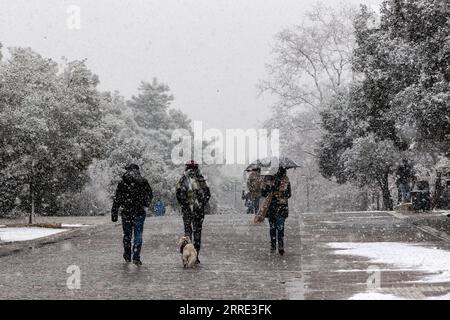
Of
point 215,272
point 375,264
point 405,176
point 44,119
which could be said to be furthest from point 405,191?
point 215,272

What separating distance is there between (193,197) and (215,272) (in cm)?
184

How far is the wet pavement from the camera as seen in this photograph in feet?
34.0

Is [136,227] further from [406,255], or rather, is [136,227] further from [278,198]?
[406,255]

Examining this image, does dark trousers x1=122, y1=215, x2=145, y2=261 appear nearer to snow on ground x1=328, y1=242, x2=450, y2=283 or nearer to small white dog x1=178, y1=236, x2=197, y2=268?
small white dog x1=178, y1=236, x2=197, y2=268

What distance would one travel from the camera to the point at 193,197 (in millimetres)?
14227

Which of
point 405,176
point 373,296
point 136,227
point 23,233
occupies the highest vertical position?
point 405,176

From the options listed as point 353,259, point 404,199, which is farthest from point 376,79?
point 404,199

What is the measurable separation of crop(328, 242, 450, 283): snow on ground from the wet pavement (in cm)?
26

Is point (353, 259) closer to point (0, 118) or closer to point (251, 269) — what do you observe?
point (251, 269)

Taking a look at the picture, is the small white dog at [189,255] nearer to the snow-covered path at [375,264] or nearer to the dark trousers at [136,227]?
the dark trousers at [136,227]

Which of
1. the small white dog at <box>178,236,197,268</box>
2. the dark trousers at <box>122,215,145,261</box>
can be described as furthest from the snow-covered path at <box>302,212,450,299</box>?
the dark trousers at <box>122,215,145,261</box>

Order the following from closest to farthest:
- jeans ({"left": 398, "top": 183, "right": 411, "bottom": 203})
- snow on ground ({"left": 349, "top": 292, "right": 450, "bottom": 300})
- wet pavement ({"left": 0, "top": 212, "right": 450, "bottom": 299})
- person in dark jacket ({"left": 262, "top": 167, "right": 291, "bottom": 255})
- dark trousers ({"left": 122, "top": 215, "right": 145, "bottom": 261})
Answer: snow on ground ({"left": 349, "top": 292, "right": 450, "bottom": 300}), wet pavement ({"left": 0, "top": 212, "right": 450, "bottom": 299}), dark trousers ({"left": 122, "top": 215, "right": 145, "bottom": 261}), person in dark jacket ({"left": 262, "top": 167, "right": 291, "bottom": 255}), jeans ({"left": 398, "top": 183, "right": 411, "bottom": 203})

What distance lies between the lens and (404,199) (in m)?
40.0

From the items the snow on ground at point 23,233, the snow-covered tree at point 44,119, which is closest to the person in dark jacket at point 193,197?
Result: the snow on ground at point 23,233
